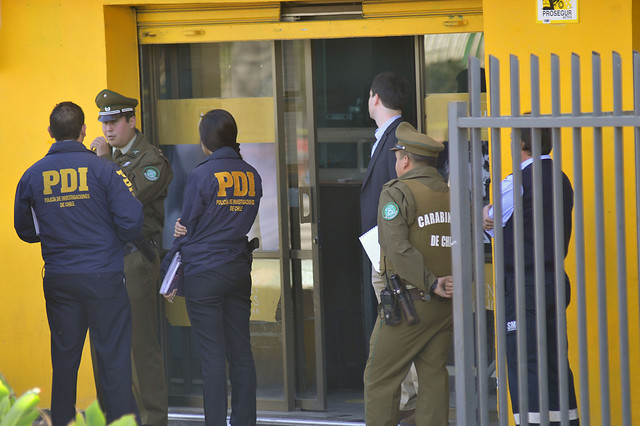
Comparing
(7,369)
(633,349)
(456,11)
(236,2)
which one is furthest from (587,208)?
(7,369)

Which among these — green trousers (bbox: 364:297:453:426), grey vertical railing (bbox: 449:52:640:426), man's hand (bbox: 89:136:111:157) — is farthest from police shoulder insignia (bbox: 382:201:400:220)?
man's hand (bbox: 89:136:111:157)

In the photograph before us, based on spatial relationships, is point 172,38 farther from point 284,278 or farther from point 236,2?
point 284,278

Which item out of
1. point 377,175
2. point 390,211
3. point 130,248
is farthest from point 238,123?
point 390,211

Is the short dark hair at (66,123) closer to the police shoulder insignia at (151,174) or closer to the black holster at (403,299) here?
the police shoulder insignia at (151,174)

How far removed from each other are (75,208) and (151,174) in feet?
2.37

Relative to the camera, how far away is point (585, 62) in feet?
16.9

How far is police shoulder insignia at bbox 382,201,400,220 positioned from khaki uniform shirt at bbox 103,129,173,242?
167 centimetres

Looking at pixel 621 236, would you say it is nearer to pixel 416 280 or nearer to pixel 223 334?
pixel 416 280

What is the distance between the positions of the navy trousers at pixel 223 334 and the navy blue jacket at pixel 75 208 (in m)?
0.49

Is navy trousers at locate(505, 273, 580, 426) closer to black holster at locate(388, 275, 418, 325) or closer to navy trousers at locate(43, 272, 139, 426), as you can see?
black holster at locate(388, 275, 418, 325)

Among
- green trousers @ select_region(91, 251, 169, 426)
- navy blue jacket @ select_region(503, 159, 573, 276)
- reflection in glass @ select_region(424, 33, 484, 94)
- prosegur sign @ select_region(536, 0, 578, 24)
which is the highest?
prosegur sign @ select_region(536, 0, 578, 24)

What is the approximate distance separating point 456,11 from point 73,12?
2.33 meters

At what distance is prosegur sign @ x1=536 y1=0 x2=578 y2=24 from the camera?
201 inches

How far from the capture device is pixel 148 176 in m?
5.61
